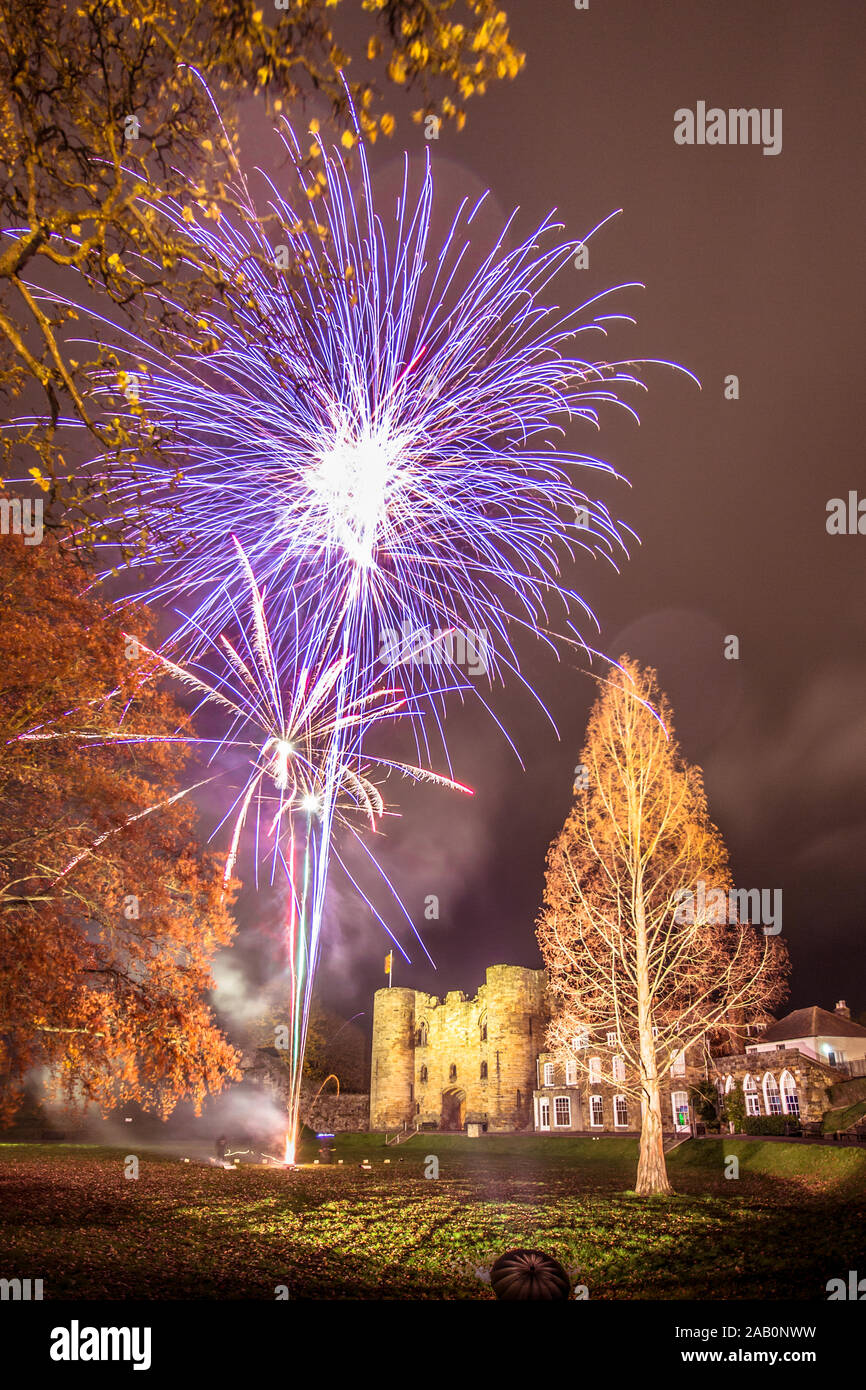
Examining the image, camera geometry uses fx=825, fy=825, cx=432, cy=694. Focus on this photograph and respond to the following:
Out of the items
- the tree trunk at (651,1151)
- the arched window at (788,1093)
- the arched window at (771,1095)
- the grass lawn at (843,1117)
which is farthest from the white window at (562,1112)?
the tree trunk at (651,1151)

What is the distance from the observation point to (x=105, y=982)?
13039 mm

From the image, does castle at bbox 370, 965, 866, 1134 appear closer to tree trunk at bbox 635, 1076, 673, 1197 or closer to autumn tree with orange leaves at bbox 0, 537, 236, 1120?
tree trunk at bbox 635, 1076, 673, 1197

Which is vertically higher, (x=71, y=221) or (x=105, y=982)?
(x=71, y=221)

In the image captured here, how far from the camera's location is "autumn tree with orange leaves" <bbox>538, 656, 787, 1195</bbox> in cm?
1816

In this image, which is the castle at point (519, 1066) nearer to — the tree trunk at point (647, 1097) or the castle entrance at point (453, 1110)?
the castle entrance at point (453, 1110)

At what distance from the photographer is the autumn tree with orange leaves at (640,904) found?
18156 millimetres

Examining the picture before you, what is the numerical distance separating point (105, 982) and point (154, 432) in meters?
9.36

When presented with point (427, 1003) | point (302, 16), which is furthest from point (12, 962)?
point (427, 1003)

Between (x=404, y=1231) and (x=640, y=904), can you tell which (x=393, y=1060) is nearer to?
(x=640, y=904)

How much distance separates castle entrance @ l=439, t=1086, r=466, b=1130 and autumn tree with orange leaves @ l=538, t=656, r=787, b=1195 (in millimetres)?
32171

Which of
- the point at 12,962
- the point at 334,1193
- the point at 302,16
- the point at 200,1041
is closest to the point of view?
the point at 302,16
